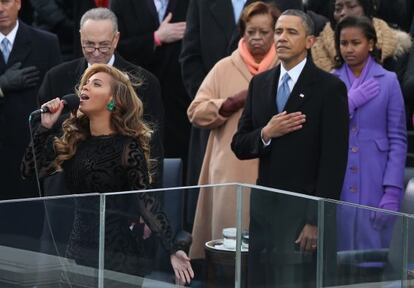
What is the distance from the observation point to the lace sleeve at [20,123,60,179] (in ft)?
22.3

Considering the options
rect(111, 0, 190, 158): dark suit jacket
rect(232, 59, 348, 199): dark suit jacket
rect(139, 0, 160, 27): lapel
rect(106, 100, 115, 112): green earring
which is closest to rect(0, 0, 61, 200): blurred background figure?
rect(111, 0, 190, 158): dark suit jacket

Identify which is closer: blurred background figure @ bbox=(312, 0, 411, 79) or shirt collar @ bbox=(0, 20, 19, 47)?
blurred background figure @ bbox=(312, 0, 411, 79)

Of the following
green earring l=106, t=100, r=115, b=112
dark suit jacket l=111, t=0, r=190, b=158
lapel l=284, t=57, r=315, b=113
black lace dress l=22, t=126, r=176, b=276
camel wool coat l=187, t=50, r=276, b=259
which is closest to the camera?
black lace dress l=22, t=126, r=176, b=276

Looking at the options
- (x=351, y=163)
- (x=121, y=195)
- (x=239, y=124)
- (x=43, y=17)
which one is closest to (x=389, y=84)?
(x=351, y=163)

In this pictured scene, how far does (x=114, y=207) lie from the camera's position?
5.65 meters

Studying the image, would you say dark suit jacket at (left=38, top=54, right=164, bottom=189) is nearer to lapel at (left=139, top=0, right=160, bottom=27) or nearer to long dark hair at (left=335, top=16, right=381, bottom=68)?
long dark hair at (left=335, top=16, right=381, bottom=68)

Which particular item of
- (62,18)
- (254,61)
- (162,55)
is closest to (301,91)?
(254,61)

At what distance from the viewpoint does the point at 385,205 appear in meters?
7.79

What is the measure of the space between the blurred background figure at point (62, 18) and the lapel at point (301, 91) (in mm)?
3345

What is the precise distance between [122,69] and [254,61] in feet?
2.73

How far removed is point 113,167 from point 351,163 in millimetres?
2038

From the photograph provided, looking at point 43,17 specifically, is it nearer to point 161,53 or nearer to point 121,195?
point 161,53

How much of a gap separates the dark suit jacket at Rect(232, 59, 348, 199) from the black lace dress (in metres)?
1.07

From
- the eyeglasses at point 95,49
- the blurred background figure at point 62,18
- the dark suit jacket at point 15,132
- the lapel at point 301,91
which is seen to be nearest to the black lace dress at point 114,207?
the lapel at point 301,91
